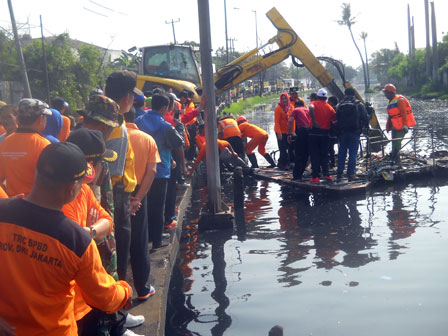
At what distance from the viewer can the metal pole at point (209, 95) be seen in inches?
308

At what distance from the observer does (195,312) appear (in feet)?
17.9

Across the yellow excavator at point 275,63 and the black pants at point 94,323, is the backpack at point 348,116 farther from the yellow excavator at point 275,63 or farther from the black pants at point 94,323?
the black pants at point 94,323

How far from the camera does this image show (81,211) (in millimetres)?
3191

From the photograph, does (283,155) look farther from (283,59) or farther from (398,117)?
(283,59)

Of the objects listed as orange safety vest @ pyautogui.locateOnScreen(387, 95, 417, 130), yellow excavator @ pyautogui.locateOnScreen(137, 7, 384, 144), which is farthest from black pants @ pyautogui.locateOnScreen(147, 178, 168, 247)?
yellow excavator @ pyautogui.locateOnScreen(137, 7, 384, 144)

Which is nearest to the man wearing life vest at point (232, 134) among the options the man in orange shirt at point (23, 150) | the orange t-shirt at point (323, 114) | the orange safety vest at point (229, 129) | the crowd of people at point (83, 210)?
→ the orange safety vest at point (229, 129)

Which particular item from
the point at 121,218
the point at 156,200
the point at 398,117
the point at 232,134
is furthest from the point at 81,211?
the point at 398,117

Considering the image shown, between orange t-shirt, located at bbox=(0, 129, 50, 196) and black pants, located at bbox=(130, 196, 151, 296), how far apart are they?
95cm

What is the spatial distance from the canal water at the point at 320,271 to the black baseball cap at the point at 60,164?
9.09 feet

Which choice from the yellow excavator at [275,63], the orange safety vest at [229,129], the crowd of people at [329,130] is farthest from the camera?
the yellow excavator at [275,63]

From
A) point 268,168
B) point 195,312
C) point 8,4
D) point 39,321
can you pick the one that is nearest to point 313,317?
point 195,312

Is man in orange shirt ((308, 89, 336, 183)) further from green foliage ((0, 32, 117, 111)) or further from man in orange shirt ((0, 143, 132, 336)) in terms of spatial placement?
green foliage ((0, 32, 117, 111))

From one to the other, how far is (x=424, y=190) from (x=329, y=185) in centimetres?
174

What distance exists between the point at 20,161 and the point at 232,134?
7.75 meters
